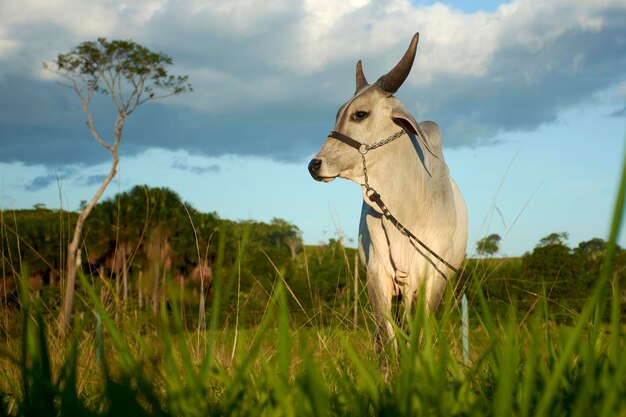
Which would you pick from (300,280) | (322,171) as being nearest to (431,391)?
(322,171)

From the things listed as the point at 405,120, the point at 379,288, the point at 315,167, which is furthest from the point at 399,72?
the point at 379,288

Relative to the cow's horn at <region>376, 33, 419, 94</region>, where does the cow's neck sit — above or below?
below

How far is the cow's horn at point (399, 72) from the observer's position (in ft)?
14.4

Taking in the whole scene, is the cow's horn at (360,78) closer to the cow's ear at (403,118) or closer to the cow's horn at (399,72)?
the cow's horn at (399,72)

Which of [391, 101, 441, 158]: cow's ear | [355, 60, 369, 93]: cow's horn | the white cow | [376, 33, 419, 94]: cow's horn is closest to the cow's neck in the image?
the white cow

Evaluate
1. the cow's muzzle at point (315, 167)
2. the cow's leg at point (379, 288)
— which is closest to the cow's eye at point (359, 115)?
the cow's muzzle at point (315, 167)

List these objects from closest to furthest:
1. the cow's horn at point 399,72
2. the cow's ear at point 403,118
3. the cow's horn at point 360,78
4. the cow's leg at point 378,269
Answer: the cow's ear at point 403,118 → the cow's horn at point 399,72 → the cow's leg at point 378,269 → the cow's horn at point 360,78

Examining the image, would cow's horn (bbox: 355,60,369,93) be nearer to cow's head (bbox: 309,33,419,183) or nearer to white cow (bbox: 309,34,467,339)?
white cow (bbox: 309,34,467,339)

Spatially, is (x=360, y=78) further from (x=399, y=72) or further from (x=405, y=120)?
(x=405, y=120)

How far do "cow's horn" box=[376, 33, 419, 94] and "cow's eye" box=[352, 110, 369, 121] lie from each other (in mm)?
210

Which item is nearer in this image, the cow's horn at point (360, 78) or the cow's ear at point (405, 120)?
the cow's ear at point (405, 120)

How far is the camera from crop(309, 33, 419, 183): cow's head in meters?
4.28

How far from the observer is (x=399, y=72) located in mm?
4406

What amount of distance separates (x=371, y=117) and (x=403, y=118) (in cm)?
20
